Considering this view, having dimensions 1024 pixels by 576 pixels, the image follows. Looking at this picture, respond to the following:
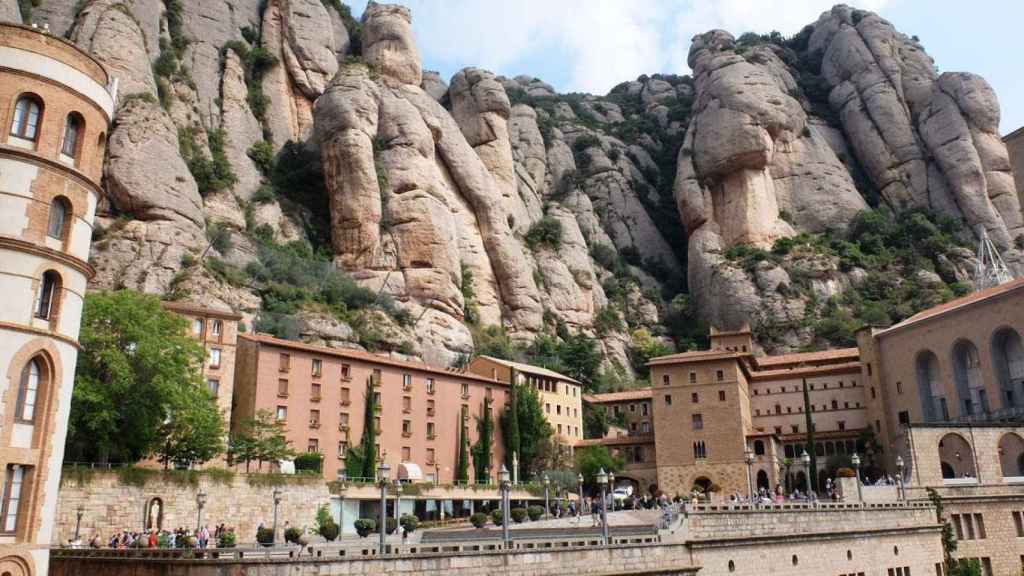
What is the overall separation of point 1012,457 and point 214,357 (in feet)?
168

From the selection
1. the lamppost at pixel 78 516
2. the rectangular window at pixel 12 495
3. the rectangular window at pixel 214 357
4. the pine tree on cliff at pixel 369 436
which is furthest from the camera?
the pine tree on cliff at pixel 369 436

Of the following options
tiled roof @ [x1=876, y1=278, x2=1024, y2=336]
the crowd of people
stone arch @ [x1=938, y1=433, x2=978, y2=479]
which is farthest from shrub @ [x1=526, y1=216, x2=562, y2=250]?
the crowd of people

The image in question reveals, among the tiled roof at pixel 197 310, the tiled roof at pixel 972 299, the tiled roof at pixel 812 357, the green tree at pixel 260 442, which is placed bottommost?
the green tree at pixel 260 442

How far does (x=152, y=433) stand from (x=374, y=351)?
28629mm

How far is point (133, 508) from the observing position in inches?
1340

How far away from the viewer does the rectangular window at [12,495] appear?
64.5 ft

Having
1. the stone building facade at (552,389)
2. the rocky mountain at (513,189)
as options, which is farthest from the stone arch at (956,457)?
the rocky mountain at (513,189)

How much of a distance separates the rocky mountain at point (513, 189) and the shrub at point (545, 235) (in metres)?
0.39

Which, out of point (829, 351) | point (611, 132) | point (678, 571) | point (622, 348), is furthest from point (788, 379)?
point (611, 132)

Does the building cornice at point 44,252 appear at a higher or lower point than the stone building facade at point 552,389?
lower

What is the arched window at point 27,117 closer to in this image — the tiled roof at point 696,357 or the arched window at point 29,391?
the arched window at point 29,391

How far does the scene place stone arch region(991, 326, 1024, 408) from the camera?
184 ft

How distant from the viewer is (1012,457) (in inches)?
2061

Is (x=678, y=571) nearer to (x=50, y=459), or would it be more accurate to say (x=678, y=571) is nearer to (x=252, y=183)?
(x=50, y=459)
